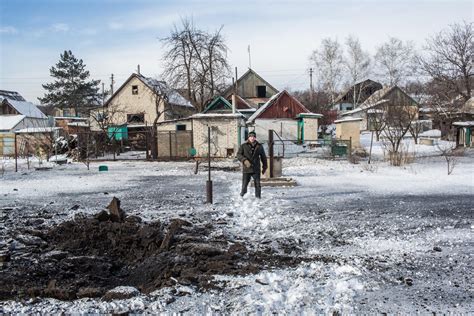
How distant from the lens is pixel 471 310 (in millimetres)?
3975

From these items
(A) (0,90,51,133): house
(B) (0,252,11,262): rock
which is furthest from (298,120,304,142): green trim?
(B) (0,252,11,262): rock

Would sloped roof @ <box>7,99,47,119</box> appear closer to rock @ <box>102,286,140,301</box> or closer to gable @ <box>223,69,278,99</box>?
gable @ <box>223,69,278,99</box>

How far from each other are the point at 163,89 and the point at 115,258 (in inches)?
1423

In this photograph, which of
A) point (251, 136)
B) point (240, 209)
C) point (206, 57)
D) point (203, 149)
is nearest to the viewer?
point (240, 209)

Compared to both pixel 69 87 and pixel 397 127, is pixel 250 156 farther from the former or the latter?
pixel 69 87

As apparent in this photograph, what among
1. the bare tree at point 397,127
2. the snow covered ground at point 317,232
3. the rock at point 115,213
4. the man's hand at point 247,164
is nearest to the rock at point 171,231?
the snow covered ground at point 317,232

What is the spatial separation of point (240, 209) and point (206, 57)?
32880mm

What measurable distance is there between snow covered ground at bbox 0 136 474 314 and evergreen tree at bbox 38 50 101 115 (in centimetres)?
5198

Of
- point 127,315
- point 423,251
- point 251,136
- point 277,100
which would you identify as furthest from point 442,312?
point 277,100

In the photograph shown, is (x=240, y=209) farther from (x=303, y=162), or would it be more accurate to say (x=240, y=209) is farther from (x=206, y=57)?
(x=206, y=57)

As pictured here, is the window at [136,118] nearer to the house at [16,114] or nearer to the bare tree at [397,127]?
the house at [16,114]

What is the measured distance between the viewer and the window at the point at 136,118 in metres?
43.0

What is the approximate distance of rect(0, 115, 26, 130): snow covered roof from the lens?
138ft

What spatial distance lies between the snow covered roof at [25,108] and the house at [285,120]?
25.8 meters
